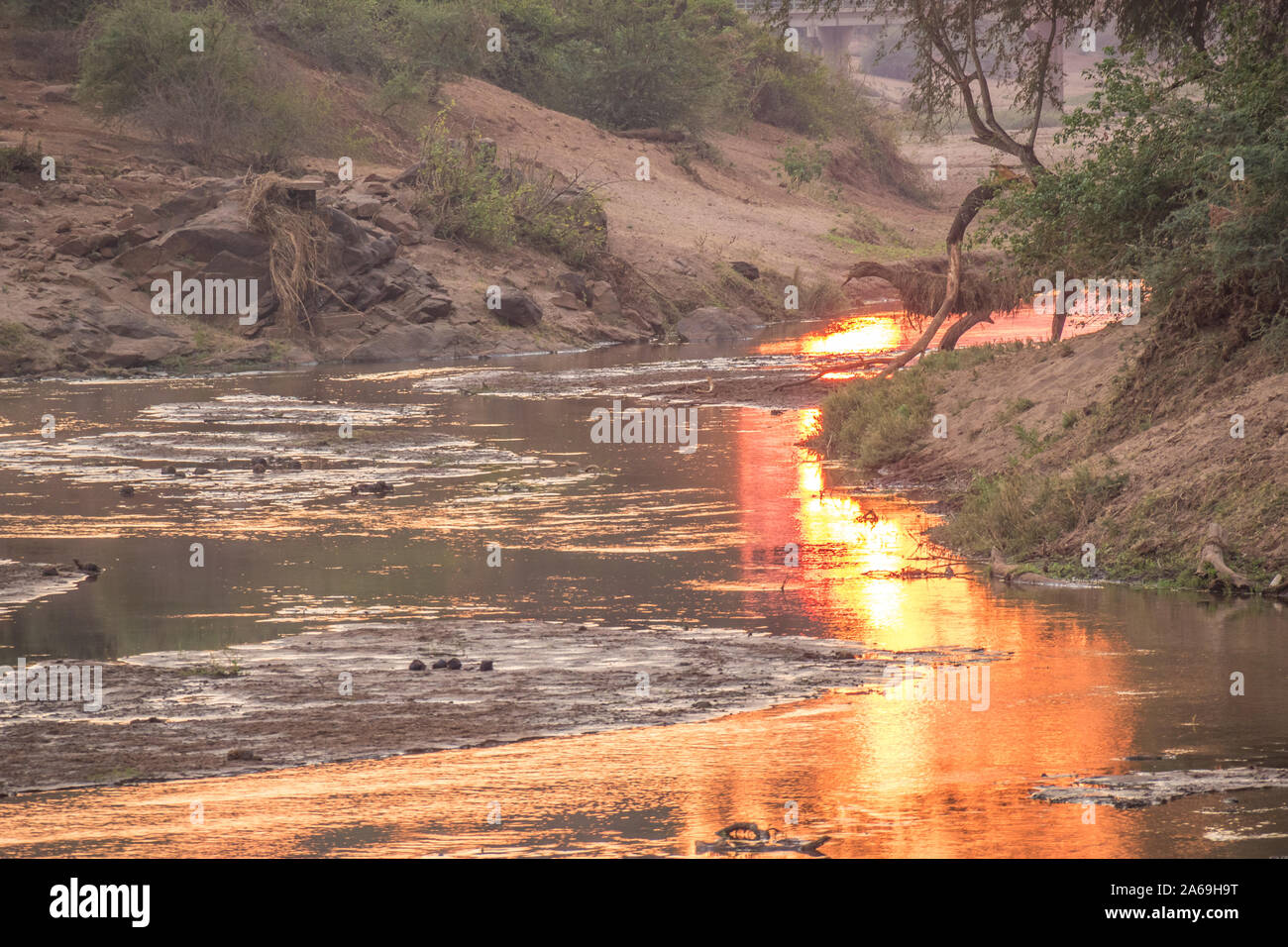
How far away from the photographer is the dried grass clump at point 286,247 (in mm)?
35156

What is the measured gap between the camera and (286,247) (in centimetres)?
3531

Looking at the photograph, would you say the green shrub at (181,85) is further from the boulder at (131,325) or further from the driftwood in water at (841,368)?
the driftwood in water at (841,368)

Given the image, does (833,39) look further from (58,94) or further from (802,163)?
(58,94)

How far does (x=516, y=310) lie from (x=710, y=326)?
17.0 ft

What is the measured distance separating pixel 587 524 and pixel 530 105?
42.4 m

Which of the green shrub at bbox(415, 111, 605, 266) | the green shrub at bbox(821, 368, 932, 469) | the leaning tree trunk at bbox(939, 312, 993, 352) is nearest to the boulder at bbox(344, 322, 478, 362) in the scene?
the green shrub at bbox(415, 111, 605, 266)

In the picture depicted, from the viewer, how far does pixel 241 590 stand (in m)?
12.2

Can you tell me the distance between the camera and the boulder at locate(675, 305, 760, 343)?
3997 centimetres

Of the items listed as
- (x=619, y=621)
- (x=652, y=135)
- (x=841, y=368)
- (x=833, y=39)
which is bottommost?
(x=619, y=621)

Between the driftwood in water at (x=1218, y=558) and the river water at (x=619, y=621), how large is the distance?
22 cm

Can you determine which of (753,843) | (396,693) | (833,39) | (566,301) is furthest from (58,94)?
(833,39)

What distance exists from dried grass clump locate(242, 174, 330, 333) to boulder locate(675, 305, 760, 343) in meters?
9.16

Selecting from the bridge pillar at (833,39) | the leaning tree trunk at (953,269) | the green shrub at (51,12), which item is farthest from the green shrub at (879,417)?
the bridge pillar at (833,39)
